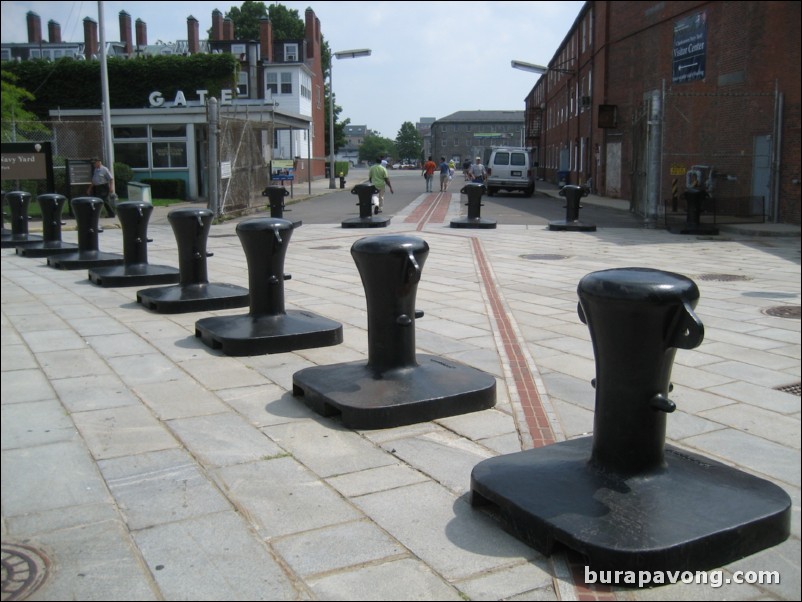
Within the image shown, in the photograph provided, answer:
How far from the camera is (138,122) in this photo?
100ft

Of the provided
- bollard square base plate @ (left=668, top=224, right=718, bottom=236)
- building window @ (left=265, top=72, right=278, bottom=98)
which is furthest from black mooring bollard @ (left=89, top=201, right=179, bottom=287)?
building window @ (left=265, top=72, right=278, bottom=98)

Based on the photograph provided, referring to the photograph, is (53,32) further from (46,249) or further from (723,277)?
(46,249)

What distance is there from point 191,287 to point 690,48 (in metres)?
21.3

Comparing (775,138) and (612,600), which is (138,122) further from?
(612,600)

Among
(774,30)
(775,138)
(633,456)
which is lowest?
(633,456)

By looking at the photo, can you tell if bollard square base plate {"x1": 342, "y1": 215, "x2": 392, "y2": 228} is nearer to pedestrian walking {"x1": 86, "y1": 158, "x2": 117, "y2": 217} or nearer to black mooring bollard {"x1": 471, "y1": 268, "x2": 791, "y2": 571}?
pedestrian walking {"x1": 86, "y1": 158, "x2": 117, "y2": 217}

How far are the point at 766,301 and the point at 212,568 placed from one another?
8.06 metres

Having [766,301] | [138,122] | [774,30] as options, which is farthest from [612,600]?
[138,122]

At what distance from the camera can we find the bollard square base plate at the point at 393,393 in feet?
15.8

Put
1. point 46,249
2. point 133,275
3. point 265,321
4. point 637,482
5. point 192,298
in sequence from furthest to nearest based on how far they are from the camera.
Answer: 1. point 46,249
2. point 133,275
3. point 192,298
4. point 265,321
5. point 637,482

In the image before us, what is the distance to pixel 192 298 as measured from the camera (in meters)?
8.60

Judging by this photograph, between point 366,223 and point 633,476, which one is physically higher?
point 366,223

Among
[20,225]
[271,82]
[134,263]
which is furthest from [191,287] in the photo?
[271,82]

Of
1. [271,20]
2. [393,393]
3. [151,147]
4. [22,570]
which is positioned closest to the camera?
[22,570]
